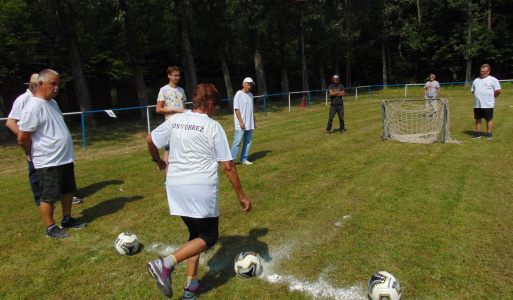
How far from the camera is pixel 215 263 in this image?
389cm

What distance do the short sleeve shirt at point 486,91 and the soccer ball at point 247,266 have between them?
27.2 feet

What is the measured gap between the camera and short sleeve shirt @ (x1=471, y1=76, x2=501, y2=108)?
895 cm

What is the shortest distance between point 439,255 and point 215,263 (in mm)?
2385

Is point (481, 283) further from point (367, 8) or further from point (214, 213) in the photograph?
point (367, 8)

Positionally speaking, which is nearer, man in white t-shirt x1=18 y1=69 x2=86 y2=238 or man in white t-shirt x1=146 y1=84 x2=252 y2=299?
man in white t-shirt x1=146 y1=84 x2=252 y2=299

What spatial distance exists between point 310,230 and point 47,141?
3.44m

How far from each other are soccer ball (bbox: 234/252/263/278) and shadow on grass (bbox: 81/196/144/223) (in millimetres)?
2760

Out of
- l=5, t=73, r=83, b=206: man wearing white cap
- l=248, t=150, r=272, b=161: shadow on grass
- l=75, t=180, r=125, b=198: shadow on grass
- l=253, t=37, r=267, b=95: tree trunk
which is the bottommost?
l=75, t=180, r=125, b=198: shadow on grass

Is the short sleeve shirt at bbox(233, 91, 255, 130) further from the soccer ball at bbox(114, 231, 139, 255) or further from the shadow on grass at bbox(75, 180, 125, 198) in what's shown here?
the soccer ball at bbox(114, 231, 139, 255)

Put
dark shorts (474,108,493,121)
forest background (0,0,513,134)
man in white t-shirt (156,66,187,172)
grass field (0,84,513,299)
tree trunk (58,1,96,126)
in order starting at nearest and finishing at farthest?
grass field (0,84,513,299)
man in white t-shirt (156,66,187,172)
dark shorts (474,108,493,121)
tree trunk (58,1,96,126)
forest background (0,0,513,134)

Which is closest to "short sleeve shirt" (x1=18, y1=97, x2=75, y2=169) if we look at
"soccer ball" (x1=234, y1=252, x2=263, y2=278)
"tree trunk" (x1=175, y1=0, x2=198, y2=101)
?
"soccer ball" (x1=234, y1=252, x2=263, y2=278)

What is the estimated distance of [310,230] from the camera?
4.52 metres

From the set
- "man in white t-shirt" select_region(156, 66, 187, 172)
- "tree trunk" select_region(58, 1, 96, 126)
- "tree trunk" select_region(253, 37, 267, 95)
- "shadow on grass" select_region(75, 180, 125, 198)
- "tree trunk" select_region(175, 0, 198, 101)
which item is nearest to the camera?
"man in white t-shirt" select_region(156, 66, 187, 172)

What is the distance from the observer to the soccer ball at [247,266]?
11.6 ft
